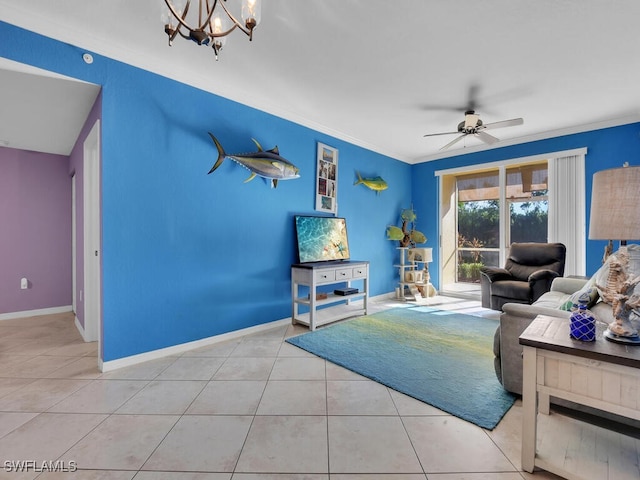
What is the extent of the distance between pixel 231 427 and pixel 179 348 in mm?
1337

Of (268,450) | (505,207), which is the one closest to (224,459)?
(268,450)

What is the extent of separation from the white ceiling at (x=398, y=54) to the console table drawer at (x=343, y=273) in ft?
6.49

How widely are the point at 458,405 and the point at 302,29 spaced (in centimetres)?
277

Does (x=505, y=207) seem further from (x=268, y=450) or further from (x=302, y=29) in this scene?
(x=268, y=450)

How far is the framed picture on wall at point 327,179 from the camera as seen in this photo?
3936mm

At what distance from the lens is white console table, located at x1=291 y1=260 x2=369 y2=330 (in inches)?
129

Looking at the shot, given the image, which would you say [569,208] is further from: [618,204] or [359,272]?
[618,204]

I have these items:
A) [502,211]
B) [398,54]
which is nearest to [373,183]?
[502,211]

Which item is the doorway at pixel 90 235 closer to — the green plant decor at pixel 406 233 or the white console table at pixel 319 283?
the white console table at pixel 319 283

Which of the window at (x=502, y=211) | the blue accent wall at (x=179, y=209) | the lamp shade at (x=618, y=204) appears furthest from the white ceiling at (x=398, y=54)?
the lamp shade at (x=618, y=204)

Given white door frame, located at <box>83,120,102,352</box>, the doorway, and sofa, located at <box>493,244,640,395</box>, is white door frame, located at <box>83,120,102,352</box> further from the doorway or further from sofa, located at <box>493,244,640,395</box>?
sofa, located at <box>493,244,640,395</box>

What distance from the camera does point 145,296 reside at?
97.1 inches

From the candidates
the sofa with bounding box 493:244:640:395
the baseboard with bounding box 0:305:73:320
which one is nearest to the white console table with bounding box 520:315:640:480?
the sofa with bounding box 493:244:640:395

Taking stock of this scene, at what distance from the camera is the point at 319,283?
3.31 m
